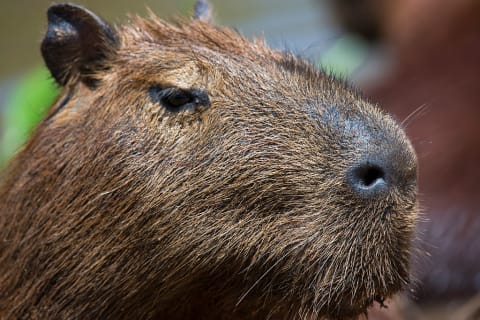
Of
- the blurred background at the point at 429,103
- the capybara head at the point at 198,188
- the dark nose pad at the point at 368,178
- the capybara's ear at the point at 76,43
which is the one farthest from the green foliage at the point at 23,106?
the dark nose pad at the point at 368,178

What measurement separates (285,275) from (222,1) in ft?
34.7

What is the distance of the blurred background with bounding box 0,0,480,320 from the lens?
18.2 ft

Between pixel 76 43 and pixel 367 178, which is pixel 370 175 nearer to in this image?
pixel 367 178

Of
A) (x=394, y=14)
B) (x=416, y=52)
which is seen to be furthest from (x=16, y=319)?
(x=394, y=14)

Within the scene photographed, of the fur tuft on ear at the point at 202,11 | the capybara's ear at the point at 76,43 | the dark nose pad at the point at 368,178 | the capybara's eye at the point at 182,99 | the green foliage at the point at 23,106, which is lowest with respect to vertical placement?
the dark nose pad at the point at 368,178

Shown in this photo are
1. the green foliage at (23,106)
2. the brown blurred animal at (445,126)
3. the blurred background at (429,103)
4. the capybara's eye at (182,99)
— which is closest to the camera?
the capybara's eye at (182,99)

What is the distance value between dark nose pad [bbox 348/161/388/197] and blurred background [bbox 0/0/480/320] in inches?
22.1

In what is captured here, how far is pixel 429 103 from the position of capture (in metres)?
6.67

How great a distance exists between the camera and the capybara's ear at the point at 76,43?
137 inches

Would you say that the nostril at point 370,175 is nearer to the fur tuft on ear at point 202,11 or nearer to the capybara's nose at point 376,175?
the capybara's nose at point 376,175

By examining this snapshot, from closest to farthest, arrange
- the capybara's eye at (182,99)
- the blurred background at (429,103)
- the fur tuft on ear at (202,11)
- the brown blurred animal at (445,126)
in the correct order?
the capybara's eye at (182,99) < the fur tuft on ear at (202,11) < the blurred background at (429,103) < the brown blurred animal at (445,126)

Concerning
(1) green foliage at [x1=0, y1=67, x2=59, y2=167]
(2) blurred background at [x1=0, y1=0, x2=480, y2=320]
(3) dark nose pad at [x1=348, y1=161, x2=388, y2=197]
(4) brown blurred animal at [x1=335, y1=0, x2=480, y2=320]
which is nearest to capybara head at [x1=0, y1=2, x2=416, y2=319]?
(3) dark nose pad at [x1=348, y1=161, x2=388, y2=197]

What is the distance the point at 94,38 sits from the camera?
3516 mm

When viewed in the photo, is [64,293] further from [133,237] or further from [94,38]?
[94,38]
